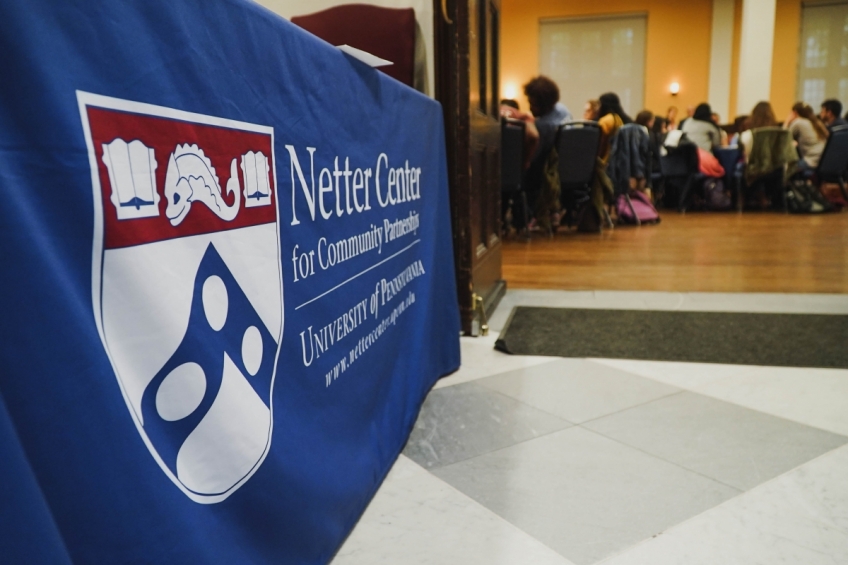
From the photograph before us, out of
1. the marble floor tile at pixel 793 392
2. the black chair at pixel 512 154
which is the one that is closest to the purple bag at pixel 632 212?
the black chair at pixel 512 154

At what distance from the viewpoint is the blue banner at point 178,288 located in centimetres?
46

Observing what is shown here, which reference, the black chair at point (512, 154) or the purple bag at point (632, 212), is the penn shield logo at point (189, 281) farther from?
the purple bag at point (632, 212)

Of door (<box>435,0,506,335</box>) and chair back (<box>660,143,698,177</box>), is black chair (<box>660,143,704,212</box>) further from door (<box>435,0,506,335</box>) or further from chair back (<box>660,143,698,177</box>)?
door (<box>435,0,506,335</box>)

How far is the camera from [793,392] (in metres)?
→ 1.58

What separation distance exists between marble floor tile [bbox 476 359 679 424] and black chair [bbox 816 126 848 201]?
5.88 meters

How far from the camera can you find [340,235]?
1038mm

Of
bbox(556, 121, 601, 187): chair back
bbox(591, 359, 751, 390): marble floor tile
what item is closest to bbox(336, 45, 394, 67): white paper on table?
bbox(591, 359, 751, 390): marble floor tile

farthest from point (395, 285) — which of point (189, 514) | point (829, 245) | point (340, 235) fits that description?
point (829, 245)

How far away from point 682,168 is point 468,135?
5.54 meters

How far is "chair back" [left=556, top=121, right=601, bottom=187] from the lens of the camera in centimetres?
463

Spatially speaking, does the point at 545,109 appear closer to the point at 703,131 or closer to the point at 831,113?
the point at 703,131

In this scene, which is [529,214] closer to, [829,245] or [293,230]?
[829,245]

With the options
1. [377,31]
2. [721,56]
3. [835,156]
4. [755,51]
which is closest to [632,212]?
[835,156]

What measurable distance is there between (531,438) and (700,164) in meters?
6.23
